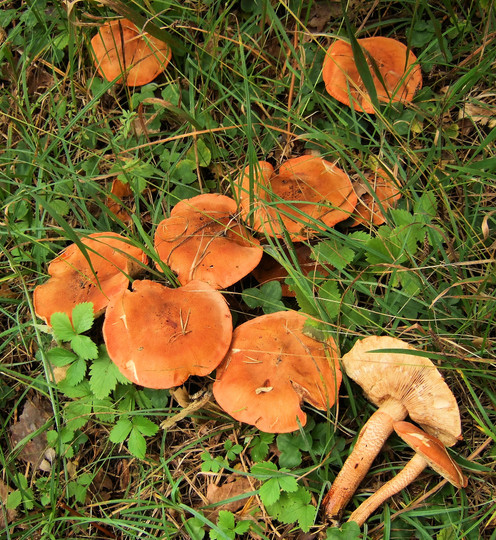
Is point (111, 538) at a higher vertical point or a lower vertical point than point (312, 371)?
lower

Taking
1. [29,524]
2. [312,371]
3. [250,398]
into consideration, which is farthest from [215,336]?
[29,524]

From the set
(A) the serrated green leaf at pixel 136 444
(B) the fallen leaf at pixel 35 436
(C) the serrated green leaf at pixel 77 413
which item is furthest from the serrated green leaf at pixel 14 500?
(A) the serrated green leaf at pixel 136 444

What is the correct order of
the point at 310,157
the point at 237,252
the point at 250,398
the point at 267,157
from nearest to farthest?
the point at 250,398 < the point at 237,252 < the point at 310,157 < the point at 267,157

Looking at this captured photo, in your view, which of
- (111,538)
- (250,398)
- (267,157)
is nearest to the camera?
(250,398)

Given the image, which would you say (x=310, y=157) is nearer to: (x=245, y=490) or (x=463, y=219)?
(x=463, y=219)

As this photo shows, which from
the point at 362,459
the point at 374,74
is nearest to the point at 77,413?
the point at 362,459

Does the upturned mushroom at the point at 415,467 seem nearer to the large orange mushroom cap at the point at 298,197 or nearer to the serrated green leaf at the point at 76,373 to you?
the large orange mushroom cap at the point at 298,197
